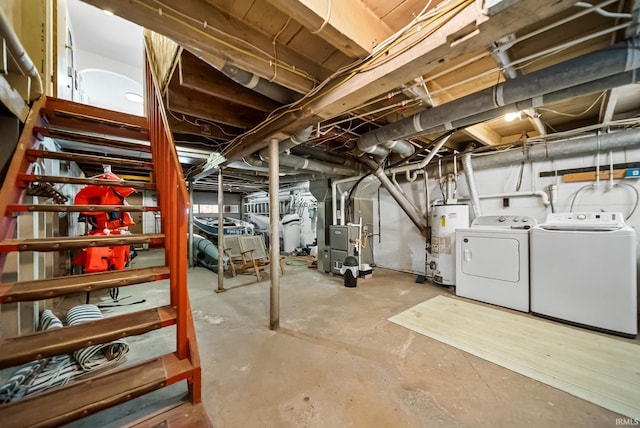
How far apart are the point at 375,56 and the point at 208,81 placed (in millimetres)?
1549

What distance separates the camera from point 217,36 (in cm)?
149

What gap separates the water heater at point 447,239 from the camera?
3.72 metres

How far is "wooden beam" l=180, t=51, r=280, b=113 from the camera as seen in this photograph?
2066 millimetres

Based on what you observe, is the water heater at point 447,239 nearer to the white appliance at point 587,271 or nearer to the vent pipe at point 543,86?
the white appliance at point 587,271

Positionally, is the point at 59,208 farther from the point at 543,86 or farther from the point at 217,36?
the point at 543,86

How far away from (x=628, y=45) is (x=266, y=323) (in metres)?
3.57

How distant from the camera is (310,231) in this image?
25.3 feet

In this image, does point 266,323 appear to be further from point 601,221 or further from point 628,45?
point 601,221

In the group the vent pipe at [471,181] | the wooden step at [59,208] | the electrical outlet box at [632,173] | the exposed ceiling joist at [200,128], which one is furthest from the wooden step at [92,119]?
the electrical outlet box at [632,173]

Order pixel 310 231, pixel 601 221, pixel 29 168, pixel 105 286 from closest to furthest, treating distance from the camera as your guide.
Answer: pixel 105 286, pixel 29 168, pixel 601 221, pixel 310 231

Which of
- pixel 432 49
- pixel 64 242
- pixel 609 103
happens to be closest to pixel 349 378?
pixel 64 242

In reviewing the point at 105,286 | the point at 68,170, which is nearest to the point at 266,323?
the point at 105,286

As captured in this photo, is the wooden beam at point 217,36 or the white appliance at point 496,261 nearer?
the wooden beam at point 217,36

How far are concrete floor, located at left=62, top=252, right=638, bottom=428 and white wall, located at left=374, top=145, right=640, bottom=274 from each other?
215 centimetres
